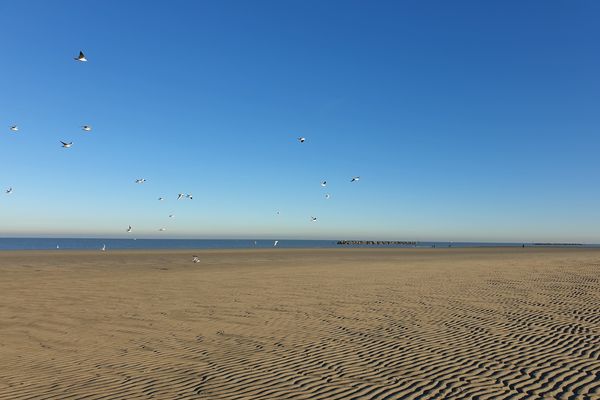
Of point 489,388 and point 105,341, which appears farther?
point 105,341

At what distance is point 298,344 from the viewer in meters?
11.0

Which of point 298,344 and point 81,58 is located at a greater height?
point 81,58

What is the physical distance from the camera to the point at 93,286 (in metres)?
22.4

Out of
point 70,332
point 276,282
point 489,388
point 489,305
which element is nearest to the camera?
point 489,388

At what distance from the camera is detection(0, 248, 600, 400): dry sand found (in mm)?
7801

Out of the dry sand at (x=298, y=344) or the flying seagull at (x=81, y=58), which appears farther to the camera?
the flying seagull at (x=81, y=58)

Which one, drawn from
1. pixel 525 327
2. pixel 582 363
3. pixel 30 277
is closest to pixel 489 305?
pixel 525 327

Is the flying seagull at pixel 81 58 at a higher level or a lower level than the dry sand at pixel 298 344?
higher

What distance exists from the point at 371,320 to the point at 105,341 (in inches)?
314

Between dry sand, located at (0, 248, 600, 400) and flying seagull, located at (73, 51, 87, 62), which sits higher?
flying seagull, located at (73, 51, 87, 62)

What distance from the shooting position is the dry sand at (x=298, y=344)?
7.80m

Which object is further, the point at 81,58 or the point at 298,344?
the point at 81,58

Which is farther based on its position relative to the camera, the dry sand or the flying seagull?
the flying seagull

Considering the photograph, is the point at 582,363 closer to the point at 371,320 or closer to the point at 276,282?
the point at 371,320
